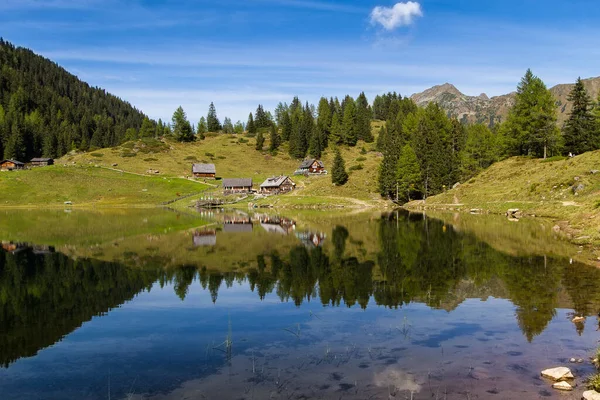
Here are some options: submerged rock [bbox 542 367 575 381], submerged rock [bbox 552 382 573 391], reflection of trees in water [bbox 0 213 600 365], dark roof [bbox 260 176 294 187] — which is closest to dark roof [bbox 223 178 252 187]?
dark roof [bbox 260 176 294 187]

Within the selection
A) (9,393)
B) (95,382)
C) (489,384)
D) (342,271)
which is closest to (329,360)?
(489,384)

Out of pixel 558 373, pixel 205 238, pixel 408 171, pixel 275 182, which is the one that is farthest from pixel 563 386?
pixel 275 182

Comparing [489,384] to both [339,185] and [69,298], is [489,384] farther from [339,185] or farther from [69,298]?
[339,185]

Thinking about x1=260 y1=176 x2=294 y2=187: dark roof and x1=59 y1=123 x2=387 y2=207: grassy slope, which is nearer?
x1=59 y1=123 x2=387 y2=207: grassy slope

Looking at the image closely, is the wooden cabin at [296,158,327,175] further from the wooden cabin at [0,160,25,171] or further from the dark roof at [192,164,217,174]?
the wooden cabin at [0,160,25,171]

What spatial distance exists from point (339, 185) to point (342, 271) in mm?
99060

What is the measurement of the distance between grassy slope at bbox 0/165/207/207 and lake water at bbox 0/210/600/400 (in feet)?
320

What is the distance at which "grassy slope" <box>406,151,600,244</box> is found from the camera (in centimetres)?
5612

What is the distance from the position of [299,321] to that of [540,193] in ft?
235

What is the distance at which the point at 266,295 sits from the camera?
2920cm

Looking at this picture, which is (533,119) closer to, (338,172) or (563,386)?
(338,172)

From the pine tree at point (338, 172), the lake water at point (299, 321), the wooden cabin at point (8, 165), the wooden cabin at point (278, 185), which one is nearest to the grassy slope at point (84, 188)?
the wooden cabin at point (8, 165)

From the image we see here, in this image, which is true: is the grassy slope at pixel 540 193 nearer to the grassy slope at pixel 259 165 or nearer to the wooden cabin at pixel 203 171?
the grassy slope at pixel 259 165

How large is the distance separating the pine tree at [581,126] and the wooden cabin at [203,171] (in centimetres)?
11471
